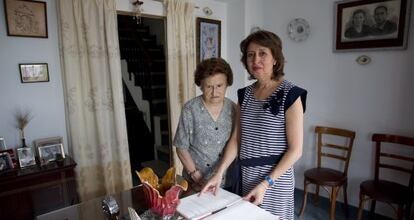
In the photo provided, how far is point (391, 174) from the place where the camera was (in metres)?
2.56

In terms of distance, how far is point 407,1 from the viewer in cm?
233

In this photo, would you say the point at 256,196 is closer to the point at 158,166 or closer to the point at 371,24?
the point at 371,24

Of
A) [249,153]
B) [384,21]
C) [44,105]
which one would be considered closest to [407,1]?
[384,21]

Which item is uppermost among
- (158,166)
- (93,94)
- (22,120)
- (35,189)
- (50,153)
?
(93,94)

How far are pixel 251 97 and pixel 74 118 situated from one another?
167 cm

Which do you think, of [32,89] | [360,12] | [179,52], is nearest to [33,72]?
[32,89]

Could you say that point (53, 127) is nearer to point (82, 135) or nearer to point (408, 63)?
point (82, 135)

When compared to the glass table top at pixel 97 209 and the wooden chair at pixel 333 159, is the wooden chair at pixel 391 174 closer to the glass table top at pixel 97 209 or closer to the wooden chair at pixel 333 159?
the wooden chair at pixel 333 159

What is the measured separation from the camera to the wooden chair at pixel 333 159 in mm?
2459

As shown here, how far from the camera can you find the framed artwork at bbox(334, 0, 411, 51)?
238cm

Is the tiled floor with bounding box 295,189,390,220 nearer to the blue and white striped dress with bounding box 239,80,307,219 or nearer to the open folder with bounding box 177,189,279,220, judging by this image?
the blue and white striped dress with bounding box 239,80,307,219

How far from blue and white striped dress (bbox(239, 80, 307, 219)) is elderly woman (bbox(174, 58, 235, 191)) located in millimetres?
147

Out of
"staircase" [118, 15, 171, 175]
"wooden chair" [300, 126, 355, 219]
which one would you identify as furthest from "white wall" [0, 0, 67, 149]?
"wooden chair" [300, 126, 355, 219]

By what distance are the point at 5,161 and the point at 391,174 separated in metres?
3.18
